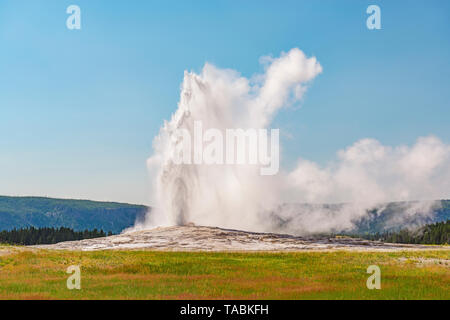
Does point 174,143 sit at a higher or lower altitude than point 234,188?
higher

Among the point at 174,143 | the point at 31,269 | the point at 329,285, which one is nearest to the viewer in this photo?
the point at 329,285

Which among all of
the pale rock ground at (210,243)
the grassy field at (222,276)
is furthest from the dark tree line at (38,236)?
the grassy field at (222,276)

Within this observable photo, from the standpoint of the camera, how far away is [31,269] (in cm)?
3741

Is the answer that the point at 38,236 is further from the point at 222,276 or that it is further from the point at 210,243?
the point at 222,276

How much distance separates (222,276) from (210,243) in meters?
29.7

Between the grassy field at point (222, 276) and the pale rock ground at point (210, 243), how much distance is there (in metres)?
11.1

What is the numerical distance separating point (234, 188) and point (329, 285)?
87.6m

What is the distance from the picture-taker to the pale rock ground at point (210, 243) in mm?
61125

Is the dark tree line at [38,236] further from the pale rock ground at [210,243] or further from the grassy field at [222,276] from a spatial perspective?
the grassy field at [222,276]

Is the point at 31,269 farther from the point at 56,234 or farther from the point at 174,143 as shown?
the point at 56,234

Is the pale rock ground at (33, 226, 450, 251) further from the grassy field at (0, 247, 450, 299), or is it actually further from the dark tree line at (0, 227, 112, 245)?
the dark tree line at (0, 227, 112, 245)

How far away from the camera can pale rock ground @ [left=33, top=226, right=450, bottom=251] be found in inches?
2406
